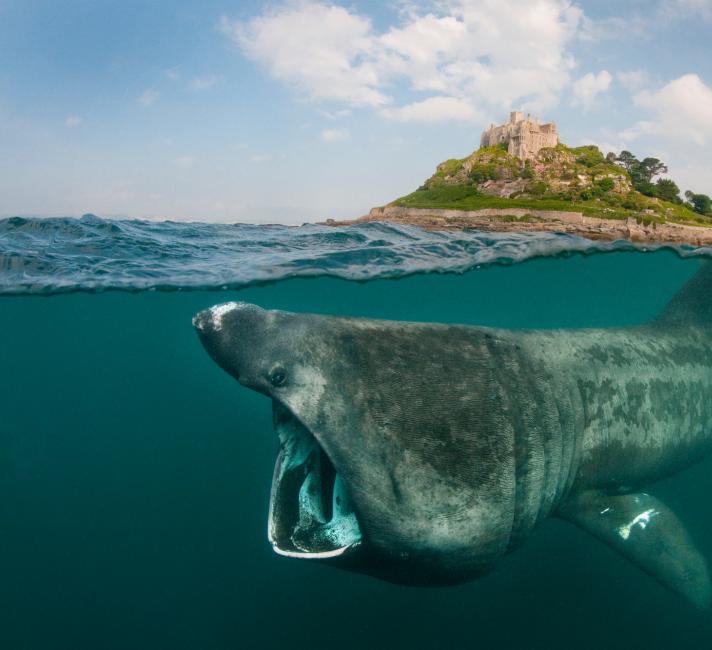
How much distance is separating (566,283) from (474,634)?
13356 millimetres

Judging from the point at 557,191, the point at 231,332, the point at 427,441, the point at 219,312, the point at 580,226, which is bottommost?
the point at 427,441

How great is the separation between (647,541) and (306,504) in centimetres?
344

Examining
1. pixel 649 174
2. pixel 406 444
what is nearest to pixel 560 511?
pixel 406 444

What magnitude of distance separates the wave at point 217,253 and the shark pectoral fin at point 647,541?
23.1 feet

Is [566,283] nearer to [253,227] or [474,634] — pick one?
[253,227]

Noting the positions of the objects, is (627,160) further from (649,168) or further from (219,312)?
(219,312)

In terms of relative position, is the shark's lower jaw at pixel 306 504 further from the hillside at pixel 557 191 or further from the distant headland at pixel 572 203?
Result: the hillside at pixel 557 191

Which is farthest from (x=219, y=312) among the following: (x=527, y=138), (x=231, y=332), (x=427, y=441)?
(x=527, y=138)

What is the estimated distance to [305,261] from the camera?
10734 millimetres

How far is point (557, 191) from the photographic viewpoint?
12547mm

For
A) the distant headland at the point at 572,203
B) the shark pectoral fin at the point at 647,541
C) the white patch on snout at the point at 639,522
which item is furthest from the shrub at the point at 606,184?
the shark pectoral fin at the point at 647,541

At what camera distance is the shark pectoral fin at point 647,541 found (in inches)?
188

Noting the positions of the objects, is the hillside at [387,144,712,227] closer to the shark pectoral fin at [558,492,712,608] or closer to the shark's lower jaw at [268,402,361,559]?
the shark pectoral fin at [558,492,712,608]

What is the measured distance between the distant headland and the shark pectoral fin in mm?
7585
